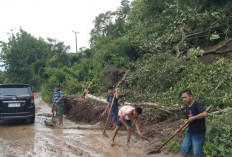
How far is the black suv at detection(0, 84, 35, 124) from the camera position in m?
9.75

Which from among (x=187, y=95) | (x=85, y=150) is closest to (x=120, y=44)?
(x=85, y=150)

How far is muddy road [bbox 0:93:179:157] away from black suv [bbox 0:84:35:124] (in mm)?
508

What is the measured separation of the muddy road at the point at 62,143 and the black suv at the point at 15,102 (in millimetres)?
508

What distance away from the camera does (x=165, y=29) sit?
47.9ft

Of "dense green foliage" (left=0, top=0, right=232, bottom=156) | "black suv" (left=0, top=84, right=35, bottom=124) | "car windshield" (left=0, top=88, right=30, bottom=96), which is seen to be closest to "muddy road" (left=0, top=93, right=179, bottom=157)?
"black suv" (left=0, top=84, right=35, bottom=124)

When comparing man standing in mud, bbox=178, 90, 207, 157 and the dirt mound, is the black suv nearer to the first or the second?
the dirt mound

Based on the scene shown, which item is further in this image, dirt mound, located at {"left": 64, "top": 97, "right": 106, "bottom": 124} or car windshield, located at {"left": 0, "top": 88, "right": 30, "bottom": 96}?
dirt mound, located at {"left": 64, "top": 97, "right": 106, "bottom": 124}

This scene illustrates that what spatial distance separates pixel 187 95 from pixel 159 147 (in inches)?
88.4

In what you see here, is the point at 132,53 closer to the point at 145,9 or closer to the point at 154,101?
the point at 145,9

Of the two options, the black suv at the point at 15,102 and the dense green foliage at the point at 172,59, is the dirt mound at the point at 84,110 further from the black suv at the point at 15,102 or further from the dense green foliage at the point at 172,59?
the black suv at the point at 15,102

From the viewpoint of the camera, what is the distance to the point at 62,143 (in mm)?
7426

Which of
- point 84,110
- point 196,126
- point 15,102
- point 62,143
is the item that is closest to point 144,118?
point 62,143

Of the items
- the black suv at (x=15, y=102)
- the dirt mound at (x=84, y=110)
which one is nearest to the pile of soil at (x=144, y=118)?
the dirt mound at (x=84, y=110)

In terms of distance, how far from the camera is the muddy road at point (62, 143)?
647 cm
